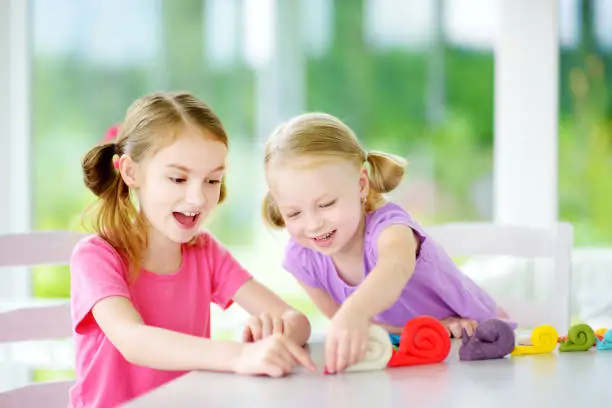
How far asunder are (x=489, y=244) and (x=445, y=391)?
0.82m

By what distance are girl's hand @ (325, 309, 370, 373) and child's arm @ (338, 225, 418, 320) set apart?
15 millimetres

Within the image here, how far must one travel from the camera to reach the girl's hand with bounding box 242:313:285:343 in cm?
125

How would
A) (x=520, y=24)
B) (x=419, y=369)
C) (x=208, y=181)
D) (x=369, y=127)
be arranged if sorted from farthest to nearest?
(x=369, y=127) < (x=520, y=24) < (x=208, y=181) < (x=419, y=369)

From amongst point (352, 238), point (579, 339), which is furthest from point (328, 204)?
point (579, 339)

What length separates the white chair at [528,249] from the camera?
1.66 metres

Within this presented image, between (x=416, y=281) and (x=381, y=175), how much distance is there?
0.17 m

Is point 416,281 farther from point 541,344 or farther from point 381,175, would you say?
point 541,344

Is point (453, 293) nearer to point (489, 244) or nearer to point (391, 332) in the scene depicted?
point (391, 332)

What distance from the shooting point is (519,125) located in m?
2.99

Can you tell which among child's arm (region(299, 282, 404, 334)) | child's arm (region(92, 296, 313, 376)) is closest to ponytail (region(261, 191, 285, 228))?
child's arm (region(299, 282, 404, 334))

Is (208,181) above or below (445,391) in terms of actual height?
above

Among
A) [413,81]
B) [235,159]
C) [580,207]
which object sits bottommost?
[580,207]

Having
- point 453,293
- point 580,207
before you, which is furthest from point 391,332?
point 580,207

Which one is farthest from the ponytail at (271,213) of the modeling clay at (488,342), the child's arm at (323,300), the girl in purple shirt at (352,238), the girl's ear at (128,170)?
the modeling clay at (488,342)
